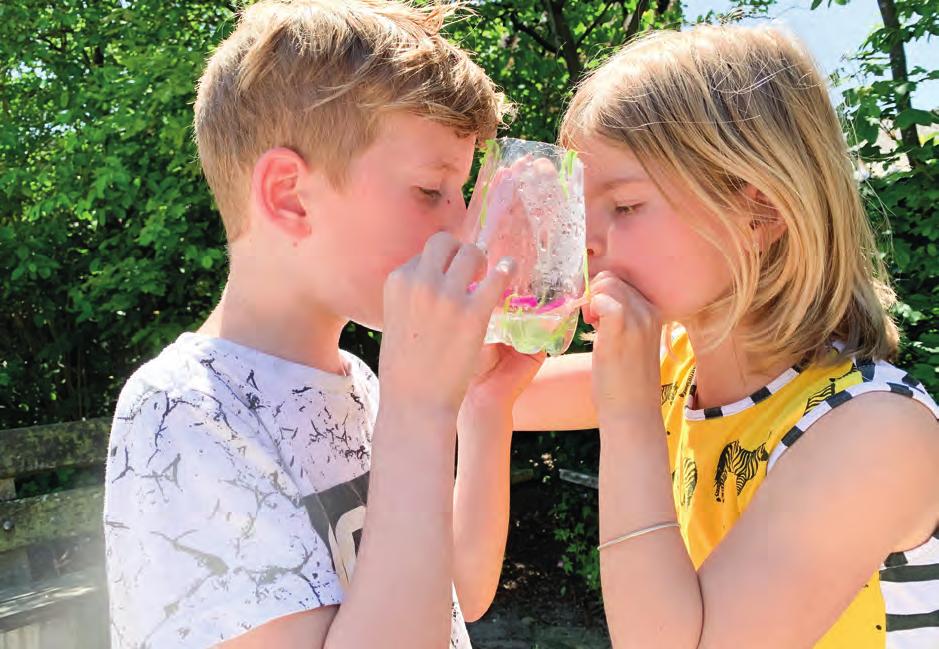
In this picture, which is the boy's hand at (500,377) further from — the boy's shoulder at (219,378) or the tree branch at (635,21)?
the tree branch at (635,21)

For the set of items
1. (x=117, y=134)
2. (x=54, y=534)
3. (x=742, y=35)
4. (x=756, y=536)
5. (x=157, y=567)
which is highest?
(x=117, y=134)

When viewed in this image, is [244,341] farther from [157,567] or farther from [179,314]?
[179,314]

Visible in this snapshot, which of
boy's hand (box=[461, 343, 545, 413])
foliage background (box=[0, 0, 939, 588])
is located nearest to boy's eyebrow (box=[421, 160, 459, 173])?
boy's hand (box=[461, 343, 545, 413])

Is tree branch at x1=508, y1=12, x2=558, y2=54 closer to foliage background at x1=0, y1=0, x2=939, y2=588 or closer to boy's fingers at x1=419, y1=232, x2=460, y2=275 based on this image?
foliage background at x1=0, y1=0, x2=939, y2=588

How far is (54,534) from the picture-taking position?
374 centimetres

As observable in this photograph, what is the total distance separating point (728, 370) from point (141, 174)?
12.3 feet

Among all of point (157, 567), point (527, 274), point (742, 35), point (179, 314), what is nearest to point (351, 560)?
point (157, 567)

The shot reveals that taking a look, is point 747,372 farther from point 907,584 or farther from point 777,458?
point 907,584

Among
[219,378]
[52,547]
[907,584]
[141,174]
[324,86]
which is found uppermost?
[141,174]

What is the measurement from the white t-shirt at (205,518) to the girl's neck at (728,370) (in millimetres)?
817

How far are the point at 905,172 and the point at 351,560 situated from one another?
292cm

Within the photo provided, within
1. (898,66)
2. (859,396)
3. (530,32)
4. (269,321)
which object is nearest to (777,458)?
(859,396)

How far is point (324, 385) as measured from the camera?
4.83ft

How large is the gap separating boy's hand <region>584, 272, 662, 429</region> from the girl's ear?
0.87ft
